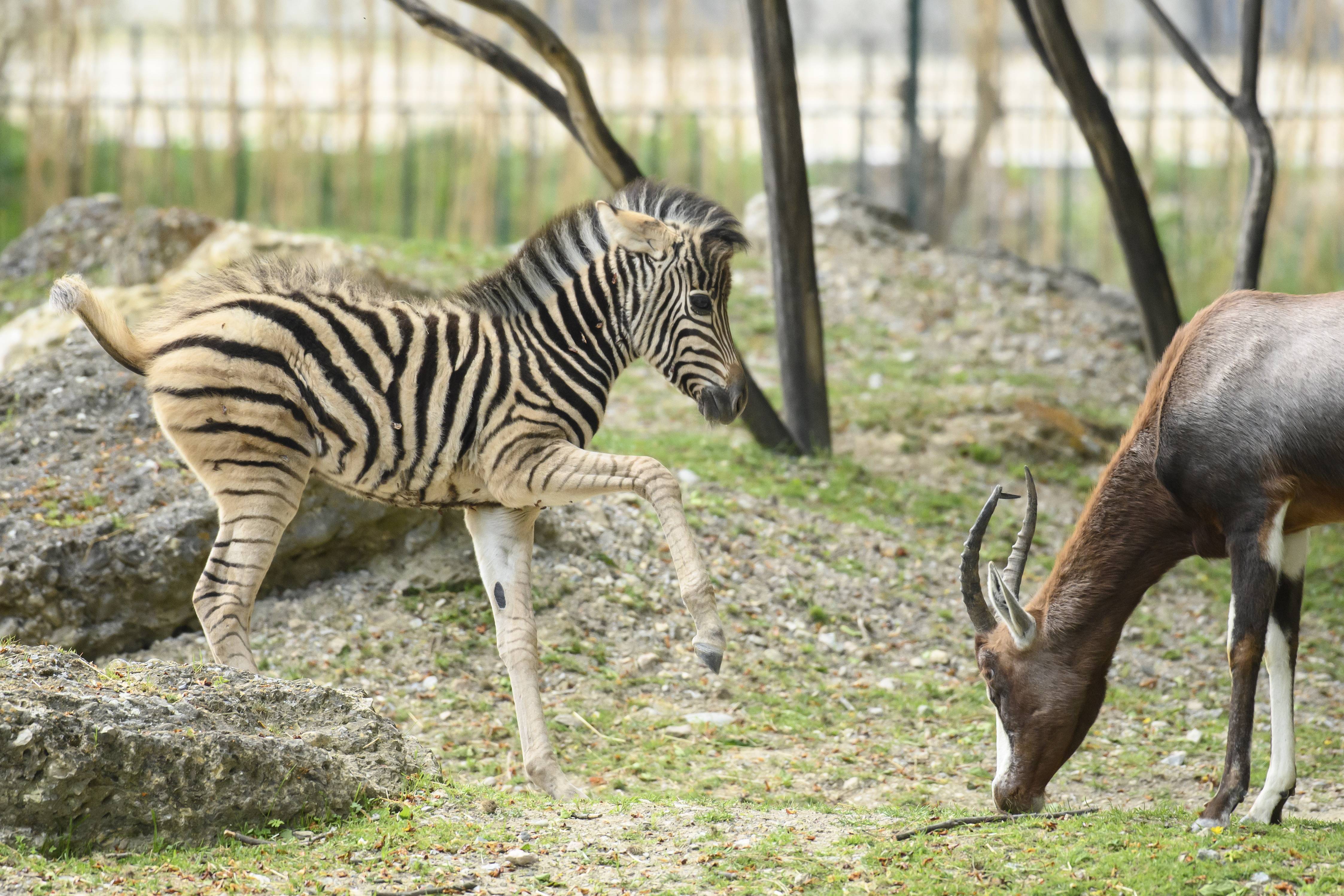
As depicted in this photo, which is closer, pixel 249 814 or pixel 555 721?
pixel 249 814

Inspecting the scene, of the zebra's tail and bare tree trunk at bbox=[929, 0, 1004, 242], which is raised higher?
bare tree trunk at bbox=[929, 0, 1004, 242]

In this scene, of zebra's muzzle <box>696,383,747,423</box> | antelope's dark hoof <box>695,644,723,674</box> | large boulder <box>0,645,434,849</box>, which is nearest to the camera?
large boulder <box>0,645,434,849</box>

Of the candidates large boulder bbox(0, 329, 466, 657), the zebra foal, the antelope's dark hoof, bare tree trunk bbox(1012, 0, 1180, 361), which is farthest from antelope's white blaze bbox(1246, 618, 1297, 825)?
bare tree trunk bbox(1012, 0, 1180, 361)

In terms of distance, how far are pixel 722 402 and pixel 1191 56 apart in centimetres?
680

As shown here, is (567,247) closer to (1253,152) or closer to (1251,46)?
(1253,152)

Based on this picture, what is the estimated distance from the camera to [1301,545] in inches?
200

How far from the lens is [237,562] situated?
5.35m

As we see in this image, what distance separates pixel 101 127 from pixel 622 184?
8.95 metres

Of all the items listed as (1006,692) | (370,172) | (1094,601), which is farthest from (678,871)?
(370,172)

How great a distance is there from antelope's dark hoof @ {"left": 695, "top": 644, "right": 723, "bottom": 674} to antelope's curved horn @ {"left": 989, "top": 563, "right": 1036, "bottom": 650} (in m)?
1.16

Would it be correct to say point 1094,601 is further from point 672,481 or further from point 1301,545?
point 672,481

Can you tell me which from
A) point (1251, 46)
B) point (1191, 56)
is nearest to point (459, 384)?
point (1251, 46)

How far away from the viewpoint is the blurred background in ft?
48.1

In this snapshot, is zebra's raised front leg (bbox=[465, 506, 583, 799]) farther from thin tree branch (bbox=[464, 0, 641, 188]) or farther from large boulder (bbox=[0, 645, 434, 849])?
thin tree branch (bbox=[464, 0, 641, 188])
